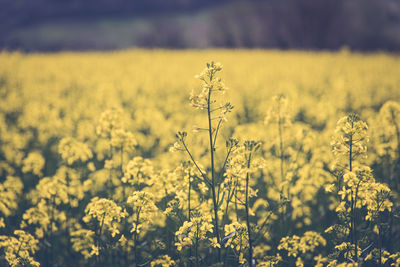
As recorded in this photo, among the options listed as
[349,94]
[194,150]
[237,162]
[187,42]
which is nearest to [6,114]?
[194,150]

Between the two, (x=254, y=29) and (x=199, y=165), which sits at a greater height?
(x=254, y=29)

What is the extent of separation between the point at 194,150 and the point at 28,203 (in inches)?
105

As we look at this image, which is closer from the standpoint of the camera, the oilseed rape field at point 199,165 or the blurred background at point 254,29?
the oilseed rape field at point 199,165

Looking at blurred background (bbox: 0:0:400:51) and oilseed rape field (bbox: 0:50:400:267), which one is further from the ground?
blurred background (bbox: 0:0:400:51)

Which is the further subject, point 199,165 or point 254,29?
point 254,29

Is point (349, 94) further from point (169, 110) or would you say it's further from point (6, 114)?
point (6, 114)

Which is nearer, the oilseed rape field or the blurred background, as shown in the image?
the oilseed rape field

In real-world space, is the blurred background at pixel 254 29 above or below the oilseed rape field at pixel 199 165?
above

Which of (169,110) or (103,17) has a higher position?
(103,17)

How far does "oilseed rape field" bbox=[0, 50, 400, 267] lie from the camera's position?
8.89 ft

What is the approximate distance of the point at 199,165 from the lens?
2754 mm

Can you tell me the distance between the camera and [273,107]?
4.16 meters

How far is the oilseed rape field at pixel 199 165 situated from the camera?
2.71 m

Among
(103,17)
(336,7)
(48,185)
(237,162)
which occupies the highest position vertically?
(103,17)
